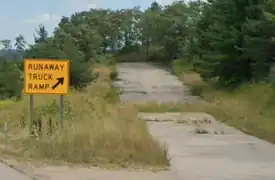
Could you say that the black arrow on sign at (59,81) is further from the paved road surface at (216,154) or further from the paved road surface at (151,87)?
the paved road surface at (151,87)

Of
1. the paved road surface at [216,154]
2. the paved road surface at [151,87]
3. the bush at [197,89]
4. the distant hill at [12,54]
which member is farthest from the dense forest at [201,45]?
the paved road surface at [216,154]

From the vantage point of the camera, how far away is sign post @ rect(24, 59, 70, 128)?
15.1 metres

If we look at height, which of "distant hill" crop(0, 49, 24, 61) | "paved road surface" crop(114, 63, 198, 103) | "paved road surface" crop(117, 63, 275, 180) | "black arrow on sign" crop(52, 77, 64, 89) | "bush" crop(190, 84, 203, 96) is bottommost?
"paved road surface" crop(114, 63, 198, 103)

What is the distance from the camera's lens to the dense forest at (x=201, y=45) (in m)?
32.6

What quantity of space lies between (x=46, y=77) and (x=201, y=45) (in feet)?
103

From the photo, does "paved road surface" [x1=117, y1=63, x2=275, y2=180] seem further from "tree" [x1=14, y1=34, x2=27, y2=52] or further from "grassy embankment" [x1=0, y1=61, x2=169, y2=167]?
"tree" [x1=14, y1=34, x2=27, y2=52]

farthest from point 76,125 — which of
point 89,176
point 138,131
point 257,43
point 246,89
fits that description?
point 246,89

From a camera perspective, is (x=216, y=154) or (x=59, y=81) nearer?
(x=216, y=154)

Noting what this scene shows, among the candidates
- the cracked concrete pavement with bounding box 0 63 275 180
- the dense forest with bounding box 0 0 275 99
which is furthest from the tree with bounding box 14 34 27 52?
the cracked concrete pavement with bounding box 0 63 275 180

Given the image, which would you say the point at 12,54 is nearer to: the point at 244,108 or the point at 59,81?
the point at 244,108

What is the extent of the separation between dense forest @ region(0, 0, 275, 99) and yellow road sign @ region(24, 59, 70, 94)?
1453cm

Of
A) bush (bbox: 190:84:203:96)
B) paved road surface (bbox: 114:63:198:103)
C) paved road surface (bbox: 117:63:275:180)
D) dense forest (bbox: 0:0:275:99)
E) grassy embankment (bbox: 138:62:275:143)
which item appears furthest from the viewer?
bush (bbox: 190:84:203:96)

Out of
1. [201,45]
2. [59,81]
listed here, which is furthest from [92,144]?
[201,45]

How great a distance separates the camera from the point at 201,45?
45.8m
